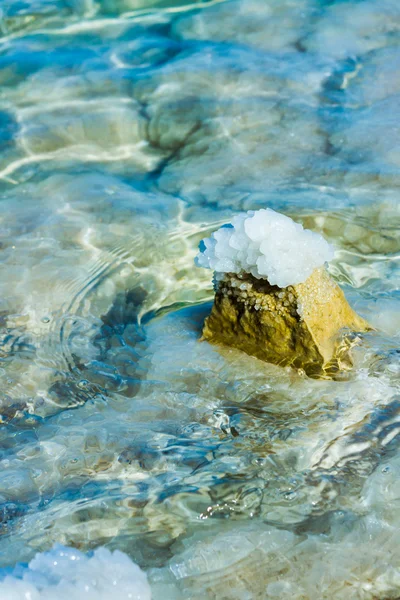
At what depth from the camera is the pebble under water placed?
214 centimetres

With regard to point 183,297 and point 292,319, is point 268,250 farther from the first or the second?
point 183,297

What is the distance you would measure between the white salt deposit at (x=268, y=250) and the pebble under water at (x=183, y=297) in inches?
17.5

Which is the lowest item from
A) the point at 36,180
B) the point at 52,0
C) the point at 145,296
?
the point at 145,296

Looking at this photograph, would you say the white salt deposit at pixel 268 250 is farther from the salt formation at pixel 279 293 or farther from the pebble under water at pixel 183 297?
the pebble under water at pixel 183 297

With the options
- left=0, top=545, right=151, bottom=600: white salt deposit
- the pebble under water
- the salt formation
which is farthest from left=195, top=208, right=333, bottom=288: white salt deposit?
left=0, top=545, right=151, bottom=600: white salt deposit

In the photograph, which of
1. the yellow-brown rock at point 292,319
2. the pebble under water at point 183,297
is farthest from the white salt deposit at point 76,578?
the yellow-brown rock at point 292,319

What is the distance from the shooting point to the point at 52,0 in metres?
7.01

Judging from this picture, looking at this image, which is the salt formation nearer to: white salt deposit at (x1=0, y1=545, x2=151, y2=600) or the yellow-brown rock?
the yellow-brown rock

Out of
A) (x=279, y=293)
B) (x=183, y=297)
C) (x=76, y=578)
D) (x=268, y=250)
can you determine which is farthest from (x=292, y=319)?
(x=76, y=578)

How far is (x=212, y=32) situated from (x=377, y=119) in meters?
2.08

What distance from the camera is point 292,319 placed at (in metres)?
2.72

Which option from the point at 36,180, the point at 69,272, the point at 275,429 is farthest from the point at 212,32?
the point at 275,429

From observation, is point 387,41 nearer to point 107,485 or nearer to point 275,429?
point 275,429

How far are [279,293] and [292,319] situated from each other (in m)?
0.12
